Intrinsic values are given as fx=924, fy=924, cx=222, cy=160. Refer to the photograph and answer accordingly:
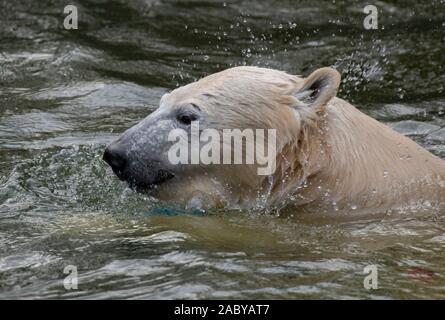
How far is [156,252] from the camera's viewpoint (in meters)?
4.62

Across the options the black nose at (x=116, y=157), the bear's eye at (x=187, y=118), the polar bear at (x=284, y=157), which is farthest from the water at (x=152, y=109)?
the bear's eye at (x=187, y=118)

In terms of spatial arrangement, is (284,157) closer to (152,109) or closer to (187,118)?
(187,118)

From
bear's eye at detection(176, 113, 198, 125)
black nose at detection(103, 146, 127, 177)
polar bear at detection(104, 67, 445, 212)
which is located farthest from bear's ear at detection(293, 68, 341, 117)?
black nose at detection(103, 146, 127, 177)

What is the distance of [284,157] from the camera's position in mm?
5117

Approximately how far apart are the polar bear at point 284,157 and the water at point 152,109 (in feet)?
0.42

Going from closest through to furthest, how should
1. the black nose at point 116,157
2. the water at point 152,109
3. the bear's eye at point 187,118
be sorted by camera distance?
the water at point 152,109
the black nose at point 116,157
the bear's eye at point 187,118

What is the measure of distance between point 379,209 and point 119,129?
281 cm

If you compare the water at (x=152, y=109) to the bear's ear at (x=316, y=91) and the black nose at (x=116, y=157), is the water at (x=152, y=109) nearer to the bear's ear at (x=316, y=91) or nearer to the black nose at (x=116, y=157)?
the black nose at (x=116, y=157)

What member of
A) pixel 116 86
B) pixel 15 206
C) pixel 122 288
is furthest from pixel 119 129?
pixel 122 288

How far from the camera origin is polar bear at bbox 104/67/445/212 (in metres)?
5.11

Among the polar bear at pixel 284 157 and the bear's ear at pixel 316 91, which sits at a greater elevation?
the bear's ear at pixel 316 91

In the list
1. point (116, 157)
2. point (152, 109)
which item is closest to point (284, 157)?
point (116, 157)

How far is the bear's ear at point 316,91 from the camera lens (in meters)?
5.06
